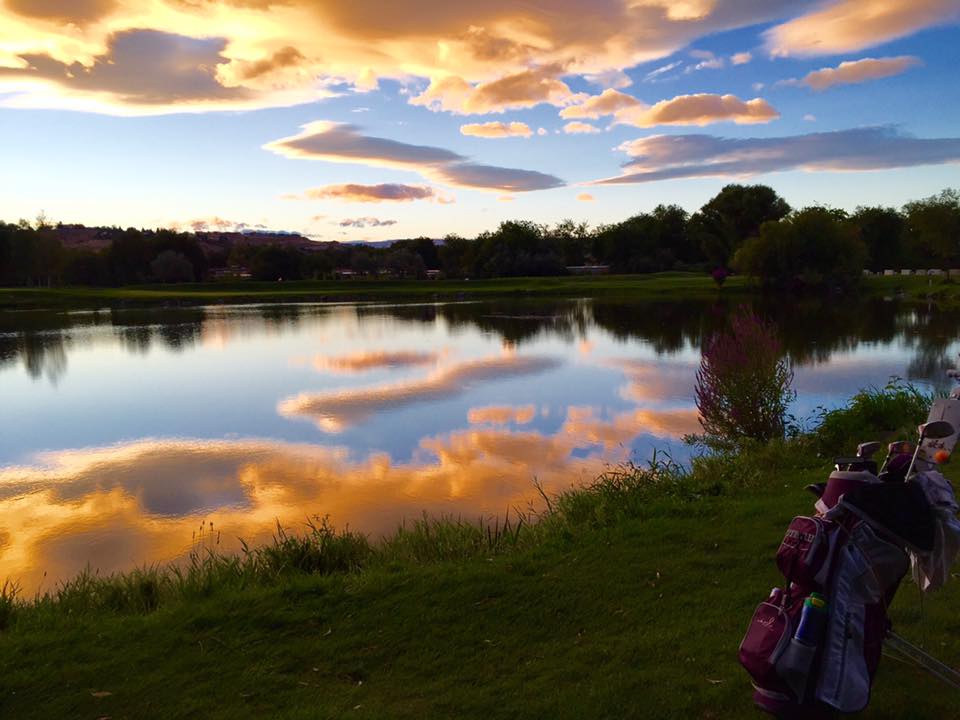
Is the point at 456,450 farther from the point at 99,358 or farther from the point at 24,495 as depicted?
the point at 99,358

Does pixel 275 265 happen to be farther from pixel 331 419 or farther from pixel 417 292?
pixel 331 419

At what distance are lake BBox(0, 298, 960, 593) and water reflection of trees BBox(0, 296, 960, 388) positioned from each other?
336 mm

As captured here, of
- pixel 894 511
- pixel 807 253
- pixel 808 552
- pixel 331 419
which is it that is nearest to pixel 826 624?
pixel 808 552

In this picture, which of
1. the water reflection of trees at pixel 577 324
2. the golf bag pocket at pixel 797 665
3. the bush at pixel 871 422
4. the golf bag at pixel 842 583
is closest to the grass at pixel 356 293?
the water reflection of trees at pixel 577 324

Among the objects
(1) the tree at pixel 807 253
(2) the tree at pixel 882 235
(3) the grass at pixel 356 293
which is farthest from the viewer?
(2) the tree at pixel 882 235

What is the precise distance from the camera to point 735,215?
103 m

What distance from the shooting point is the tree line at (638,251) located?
6494cm

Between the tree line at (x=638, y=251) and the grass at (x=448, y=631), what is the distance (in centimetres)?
6363

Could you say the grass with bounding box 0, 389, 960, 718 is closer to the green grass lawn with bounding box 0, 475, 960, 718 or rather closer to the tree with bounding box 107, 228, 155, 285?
the green grass lawn with bounding box 0, 475, 960, 718

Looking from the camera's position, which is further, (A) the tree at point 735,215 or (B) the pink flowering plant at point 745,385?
(A) the tree at point 735,215

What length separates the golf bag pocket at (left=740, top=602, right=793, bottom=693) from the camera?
342 cm

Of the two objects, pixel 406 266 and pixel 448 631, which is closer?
pixel 448 631

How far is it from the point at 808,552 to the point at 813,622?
32cm

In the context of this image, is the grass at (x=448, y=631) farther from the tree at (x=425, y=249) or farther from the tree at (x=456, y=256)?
the tree at (x=425, y=249)
